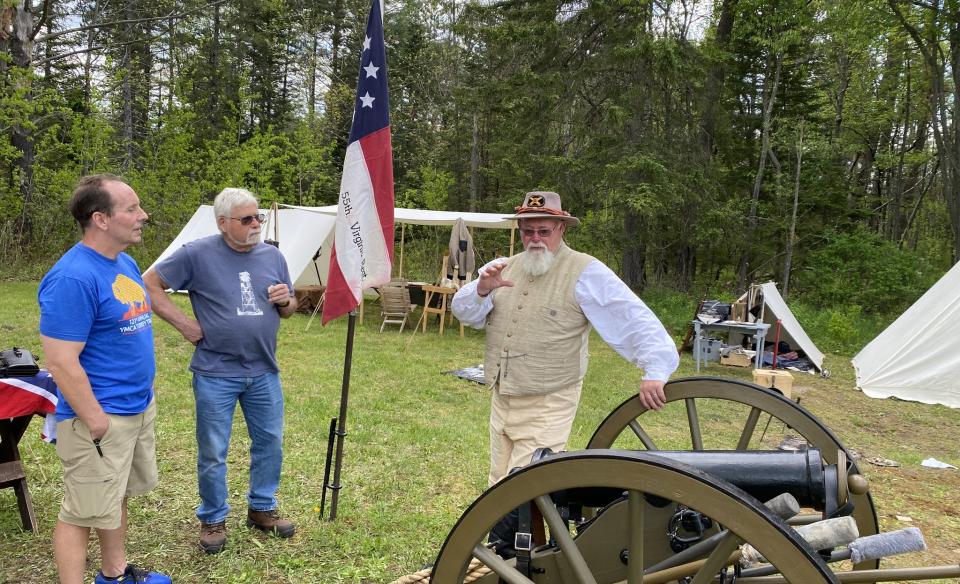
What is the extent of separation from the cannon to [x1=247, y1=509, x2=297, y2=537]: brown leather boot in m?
1.60

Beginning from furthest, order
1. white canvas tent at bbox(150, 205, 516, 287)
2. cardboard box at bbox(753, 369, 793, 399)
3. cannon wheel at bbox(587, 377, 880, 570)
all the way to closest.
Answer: white canvas tent at bbox(150, 205, 516, 287) < cardboard box at bbox(753, 369, 793, 399) < cannon wheel at bbox(587, 377, 880, 570)

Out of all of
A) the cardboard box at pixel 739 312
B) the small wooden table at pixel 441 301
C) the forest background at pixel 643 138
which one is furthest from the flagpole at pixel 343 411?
the forest background at pixel 643 138

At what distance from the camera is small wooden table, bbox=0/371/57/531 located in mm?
2758

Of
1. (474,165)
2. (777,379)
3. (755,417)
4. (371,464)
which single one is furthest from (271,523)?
(474,165)

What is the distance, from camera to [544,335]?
A: 270 cm

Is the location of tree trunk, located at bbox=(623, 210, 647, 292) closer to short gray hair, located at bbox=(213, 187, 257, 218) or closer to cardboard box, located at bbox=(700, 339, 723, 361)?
cardboard box, located at bbox=(700, 339, 723, 361)

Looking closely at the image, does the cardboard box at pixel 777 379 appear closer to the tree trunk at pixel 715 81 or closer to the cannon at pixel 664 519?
the cannon at pixel 664 519

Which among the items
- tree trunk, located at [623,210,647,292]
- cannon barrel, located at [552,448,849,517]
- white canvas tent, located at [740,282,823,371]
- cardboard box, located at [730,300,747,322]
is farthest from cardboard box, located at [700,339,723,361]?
cannon barrel, located at [552,448,849,517]

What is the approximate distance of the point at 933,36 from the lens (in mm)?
13141

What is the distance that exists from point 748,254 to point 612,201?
5.06m

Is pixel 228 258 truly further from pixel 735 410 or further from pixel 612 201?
pixel 612 201

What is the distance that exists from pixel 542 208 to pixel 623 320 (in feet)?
2.09

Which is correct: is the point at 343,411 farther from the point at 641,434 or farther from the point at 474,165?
the point at 474,165

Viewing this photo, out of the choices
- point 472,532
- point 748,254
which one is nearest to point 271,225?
point 472,532
